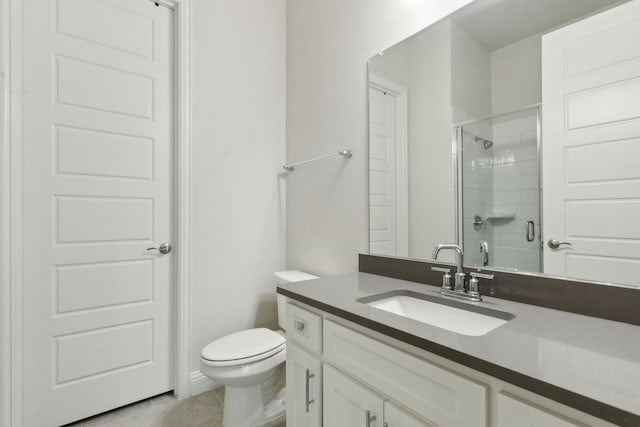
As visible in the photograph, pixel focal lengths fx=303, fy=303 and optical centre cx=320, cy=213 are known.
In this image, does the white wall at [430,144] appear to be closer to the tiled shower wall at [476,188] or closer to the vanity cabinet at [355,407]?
the tiled shower wall at [476,188]

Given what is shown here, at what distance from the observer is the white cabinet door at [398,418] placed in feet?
2.49

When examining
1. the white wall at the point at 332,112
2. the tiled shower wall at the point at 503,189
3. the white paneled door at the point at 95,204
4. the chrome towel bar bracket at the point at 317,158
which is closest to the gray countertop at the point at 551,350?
the tiled shower wall at the point at 503,189

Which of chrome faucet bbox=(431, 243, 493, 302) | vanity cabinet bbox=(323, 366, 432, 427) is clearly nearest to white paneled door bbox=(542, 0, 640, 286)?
chrome faucet bbox=(431, 243, 493, 302)

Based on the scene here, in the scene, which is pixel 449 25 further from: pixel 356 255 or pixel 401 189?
pixel 356 255

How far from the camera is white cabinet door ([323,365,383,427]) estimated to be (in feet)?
2.83

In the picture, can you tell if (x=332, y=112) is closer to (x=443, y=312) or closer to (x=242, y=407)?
(x=443, y=312)

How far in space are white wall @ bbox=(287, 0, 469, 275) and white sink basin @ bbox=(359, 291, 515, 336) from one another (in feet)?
1.61

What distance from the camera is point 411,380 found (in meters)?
0.77

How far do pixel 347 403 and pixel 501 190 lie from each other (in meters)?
0.92

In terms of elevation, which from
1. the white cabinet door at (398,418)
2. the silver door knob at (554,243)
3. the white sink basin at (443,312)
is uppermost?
the silver door knob at (554,243)

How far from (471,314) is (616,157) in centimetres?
63

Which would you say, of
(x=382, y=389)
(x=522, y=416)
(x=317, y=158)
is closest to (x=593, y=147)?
(x=522, y=416)

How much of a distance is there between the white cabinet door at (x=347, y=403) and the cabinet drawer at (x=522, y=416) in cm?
33

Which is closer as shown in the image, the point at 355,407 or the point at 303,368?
the point at 355,407
